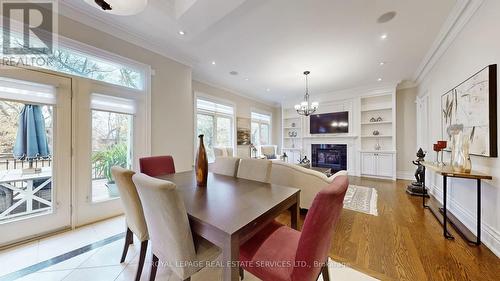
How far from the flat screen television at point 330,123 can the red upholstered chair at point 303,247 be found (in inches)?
220

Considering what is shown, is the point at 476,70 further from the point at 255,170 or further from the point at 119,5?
the point at 119,5

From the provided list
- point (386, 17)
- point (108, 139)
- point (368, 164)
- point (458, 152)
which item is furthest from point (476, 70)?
point (108, 139)

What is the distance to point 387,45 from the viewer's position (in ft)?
10.5

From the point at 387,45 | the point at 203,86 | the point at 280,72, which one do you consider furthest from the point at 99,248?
the point at 387,45

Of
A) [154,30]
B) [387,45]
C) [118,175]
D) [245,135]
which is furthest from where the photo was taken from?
[245,135]

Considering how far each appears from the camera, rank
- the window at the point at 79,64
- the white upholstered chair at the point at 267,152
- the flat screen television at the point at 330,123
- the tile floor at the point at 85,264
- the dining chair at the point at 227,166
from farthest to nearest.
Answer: the white upholstered chair at the point at 267,152 → the flat screen television at the point at 330,123 → the dining chair at the point at 227,166 → the window at the point at 79,64 → the tile floor at the point at 85,264

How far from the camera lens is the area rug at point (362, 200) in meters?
3.00

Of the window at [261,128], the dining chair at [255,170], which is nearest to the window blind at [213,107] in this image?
the window at [261,128]

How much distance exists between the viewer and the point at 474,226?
222cm

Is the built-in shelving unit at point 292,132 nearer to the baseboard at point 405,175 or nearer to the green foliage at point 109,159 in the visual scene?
the baseboard at point 405,175

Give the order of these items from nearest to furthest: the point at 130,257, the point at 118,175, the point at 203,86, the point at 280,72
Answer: the point at 118,175 < the point at 130,257 < the point at 280,72 < the point at 203,86

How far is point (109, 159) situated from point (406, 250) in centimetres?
399

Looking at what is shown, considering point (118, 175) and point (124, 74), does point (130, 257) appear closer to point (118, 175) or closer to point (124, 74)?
point (118, 175)

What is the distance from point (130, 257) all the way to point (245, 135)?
193 inches
